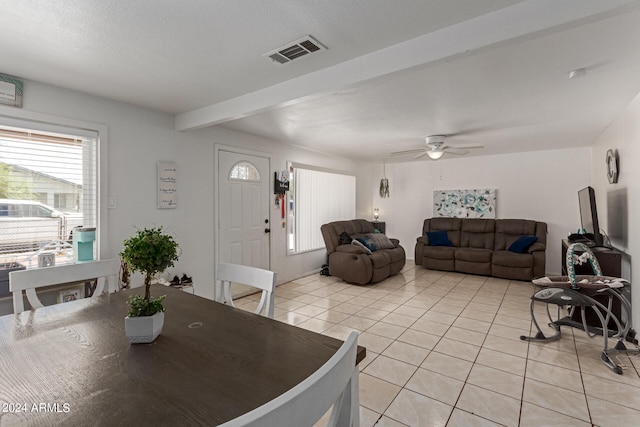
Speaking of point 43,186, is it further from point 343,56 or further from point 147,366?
point 343,56

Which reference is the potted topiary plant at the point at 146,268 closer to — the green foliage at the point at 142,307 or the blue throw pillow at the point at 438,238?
the green foliage at the point at 142,307

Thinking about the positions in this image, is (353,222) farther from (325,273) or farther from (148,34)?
(148,34)

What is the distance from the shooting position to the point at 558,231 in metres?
5.64

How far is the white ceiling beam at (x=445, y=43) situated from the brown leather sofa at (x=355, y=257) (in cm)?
300

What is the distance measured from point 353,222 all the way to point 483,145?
2.65 m

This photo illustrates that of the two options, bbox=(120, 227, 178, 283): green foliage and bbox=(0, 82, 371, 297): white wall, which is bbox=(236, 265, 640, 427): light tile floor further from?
bbox=(120, 227, 178, 283): green foliage

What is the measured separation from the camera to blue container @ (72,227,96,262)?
2814 mm

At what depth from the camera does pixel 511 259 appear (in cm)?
519

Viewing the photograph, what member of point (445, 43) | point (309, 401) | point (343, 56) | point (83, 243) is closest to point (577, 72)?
point (445, 43)

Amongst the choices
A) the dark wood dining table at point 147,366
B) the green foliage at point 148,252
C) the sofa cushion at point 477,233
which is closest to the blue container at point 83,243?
the dark wood dining table at point 147,366

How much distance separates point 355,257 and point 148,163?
10.5ft

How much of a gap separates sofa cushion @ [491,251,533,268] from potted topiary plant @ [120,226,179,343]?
218 inches

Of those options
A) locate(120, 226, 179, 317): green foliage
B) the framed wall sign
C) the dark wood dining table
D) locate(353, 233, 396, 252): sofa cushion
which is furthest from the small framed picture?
locate(353, 233, 396, 252): sofa cushion

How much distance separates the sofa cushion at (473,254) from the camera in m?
5.47
